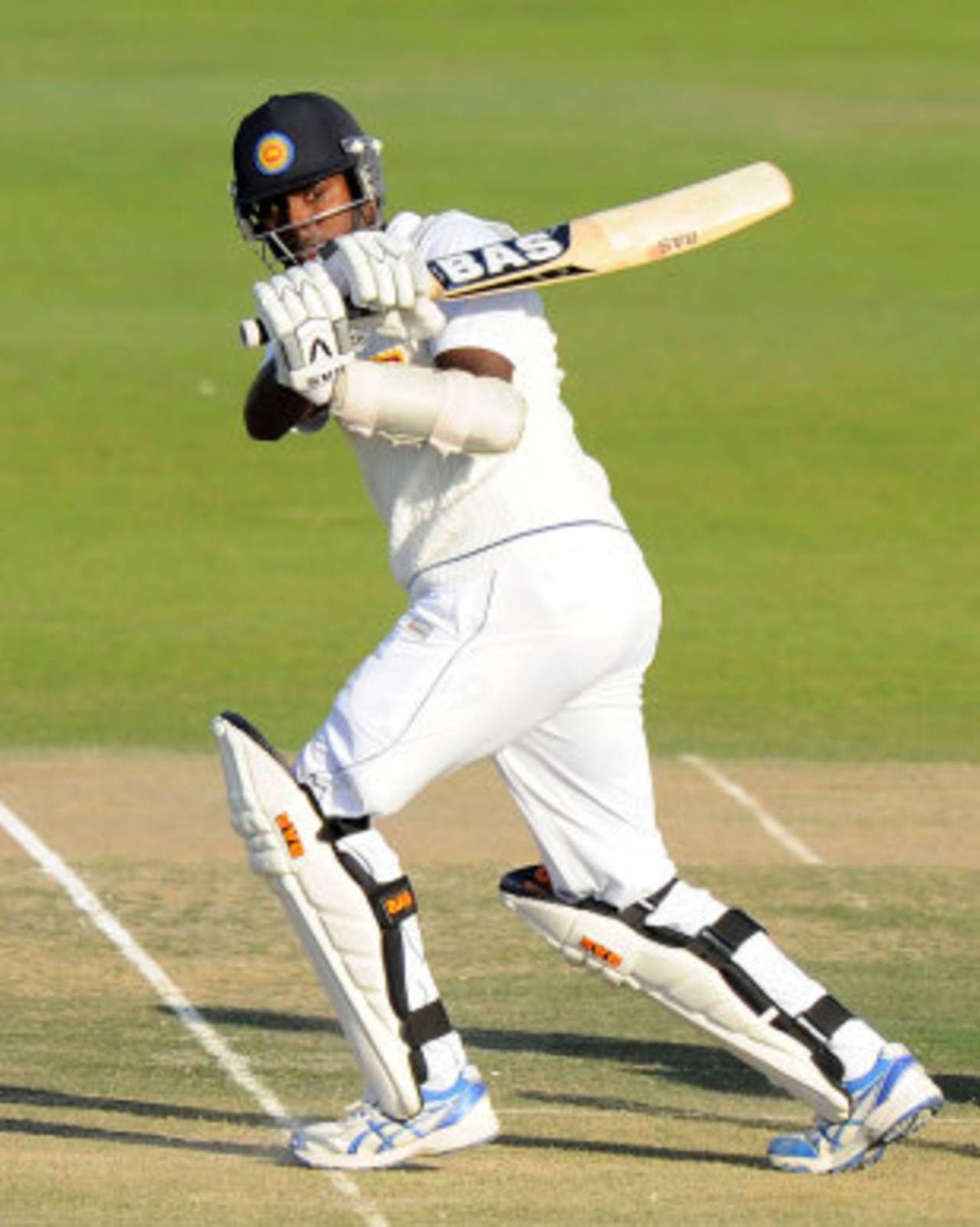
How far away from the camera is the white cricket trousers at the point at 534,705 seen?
19.4ft

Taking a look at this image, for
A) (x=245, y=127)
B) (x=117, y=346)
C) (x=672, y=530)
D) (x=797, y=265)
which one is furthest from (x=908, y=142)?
(x=245, y=127)

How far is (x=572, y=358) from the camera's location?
66.8ft

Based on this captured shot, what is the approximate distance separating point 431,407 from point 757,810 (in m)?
4.90

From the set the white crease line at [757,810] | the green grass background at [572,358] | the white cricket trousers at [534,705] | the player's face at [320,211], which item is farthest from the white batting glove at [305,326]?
the green grass background at [572,358]

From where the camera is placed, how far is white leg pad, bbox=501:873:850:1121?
237 inches

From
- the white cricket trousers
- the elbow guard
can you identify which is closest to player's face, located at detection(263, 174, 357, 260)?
the elbow guard

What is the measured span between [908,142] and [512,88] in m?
3.81

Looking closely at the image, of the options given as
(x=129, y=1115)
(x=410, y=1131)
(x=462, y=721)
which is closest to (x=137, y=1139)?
(x=129, y=1115)

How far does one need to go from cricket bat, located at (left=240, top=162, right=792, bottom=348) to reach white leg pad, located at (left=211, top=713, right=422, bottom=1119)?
80cm

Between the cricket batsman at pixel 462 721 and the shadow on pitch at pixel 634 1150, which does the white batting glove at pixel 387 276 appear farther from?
the shadow on pitch at pixel 634 1150

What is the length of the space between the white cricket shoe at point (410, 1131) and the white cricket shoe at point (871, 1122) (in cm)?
58

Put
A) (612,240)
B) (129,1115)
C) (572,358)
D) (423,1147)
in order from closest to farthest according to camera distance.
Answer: (423,1147)
(612,240)
(129,1115)
(572,358)

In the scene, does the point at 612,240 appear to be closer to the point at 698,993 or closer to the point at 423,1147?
the point at 698,993

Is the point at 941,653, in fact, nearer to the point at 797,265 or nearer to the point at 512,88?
the point at 797,265
